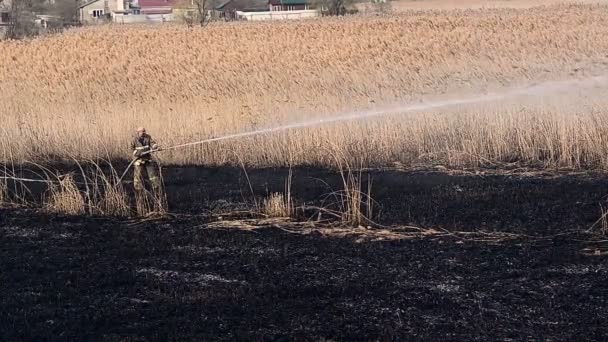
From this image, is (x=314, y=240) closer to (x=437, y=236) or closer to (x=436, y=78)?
(x=437, y=236)

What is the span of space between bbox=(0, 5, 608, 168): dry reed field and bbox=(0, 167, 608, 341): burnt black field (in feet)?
5.92

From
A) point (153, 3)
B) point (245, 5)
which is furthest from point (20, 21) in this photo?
point (153, 3)

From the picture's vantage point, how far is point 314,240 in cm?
800

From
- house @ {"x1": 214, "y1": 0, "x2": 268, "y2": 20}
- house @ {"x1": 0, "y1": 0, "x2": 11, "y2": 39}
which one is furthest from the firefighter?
house @ {"x1": 214, "y1": 0, "x2": 268, "y2": 20}

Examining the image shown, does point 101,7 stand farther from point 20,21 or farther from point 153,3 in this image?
point 20,21

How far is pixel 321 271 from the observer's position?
686 cm

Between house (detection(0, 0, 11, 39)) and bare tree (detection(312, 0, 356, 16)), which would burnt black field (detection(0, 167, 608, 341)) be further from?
bare tree (detection(312, 0, 356, 16))

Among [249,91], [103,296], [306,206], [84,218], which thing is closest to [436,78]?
[249,91]

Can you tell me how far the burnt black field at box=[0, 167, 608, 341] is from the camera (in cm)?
550

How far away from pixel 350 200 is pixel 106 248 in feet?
8.53

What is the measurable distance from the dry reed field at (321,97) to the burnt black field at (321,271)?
1.80 m

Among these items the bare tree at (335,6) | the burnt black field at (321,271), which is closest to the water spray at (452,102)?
the burnt black field at (321,271)

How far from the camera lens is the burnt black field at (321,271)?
550cm

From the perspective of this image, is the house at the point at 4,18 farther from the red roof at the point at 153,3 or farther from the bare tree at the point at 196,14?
the red roof at the point at 153,3
